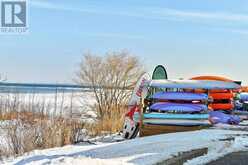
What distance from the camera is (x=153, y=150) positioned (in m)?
9.51

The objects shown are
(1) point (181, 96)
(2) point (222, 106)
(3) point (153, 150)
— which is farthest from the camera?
(2) point (222, 106)

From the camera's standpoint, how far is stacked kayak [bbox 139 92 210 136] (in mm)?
13430

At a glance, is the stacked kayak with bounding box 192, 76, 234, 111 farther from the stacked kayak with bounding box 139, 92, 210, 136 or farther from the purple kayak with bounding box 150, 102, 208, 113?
the purple kayak with bounding box 150, 102, 208, 113

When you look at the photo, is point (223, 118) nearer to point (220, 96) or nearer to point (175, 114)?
point (220, 96)

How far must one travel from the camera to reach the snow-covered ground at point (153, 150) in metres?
8.39

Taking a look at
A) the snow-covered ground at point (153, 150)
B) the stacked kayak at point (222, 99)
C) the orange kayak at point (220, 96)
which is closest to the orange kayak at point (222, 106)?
the stacked kayak at point (222, 99)

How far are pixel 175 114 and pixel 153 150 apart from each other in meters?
4.13

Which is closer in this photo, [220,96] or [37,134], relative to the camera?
[37,134]

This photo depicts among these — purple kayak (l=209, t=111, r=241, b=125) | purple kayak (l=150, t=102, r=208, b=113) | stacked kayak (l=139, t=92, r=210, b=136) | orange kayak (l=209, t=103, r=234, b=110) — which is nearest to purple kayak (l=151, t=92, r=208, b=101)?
stacked kayak (l=139, t=92, r=210, b=136)

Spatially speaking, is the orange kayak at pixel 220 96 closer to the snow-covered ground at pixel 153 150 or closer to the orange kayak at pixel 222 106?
the orange kayak at pixel 222 106

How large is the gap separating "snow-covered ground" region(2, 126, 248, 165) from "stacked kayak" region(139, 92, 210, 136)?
166 cm

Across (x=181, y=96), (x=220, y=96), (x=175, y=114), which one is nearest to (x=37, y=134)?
(x=175, y=114)

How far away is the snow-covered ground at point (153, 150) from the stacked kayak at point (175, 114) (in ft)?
5.45

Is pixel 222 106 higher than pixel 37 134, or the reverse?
pixel 222 106
